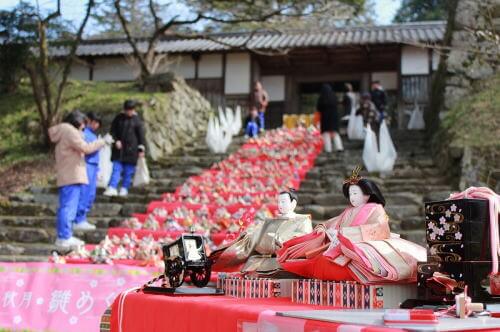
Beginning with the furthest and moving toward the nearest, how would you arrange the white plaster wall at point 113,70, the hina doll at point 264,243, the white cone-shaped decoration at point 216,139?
the white plaster wall at point 113,70 → the white cone-shaped decoration at point 216,139 → the hina doll at point 264,243

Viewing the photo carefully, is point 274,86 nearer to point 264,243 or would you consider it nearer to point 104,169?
point 104,169

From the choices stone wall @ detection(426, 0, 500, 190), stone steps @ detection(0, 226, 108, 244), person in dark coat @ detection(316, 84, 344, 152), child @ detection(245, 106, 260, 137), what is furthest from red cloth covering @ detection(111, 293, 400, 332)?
child @ detection(245, 106, 260, 137)

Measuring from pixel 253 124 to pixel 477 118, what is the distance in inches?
280

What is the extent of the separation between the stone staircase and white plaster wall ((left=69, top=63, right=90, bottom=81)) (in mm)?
9812

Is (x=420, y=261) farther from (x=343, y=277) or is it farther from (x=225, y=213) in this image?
(x=225, y=213)

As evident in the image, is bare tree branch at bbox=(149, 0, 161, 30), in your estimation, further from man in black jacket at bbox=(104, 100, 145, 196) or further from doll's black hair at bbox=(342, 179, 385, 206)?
doll's black hair at bbox=(342, 179, 385, 206)

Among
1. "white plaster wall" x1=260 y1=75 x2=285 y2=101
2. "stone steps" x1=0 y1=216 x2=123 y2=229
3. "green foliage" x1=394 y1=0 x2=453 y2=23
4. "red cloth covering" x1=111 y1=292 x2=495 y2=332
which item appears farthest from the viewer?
"green foliage" x1=394 y1=0 x2=453 y2=23

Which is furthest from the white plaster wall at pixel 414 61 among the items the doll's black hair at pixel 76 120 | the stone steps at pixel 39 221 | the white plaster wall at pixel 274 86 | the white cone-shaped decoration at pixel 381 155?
the doll's black hair at pixel 76 120

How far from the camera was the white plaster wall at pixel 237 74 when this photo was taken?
70.9 feet

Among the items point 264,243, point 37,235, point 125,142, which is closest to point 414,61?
point 125,142

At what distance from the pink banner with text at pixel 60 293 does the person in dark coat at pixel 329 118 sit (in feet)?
28.2

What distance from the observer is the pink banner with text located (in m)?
5.38

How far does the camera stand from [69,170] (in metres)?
8.41

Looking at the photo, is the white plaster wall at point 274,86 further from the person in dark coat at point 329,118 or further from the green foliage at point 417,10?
the green foliage at point 417,10
